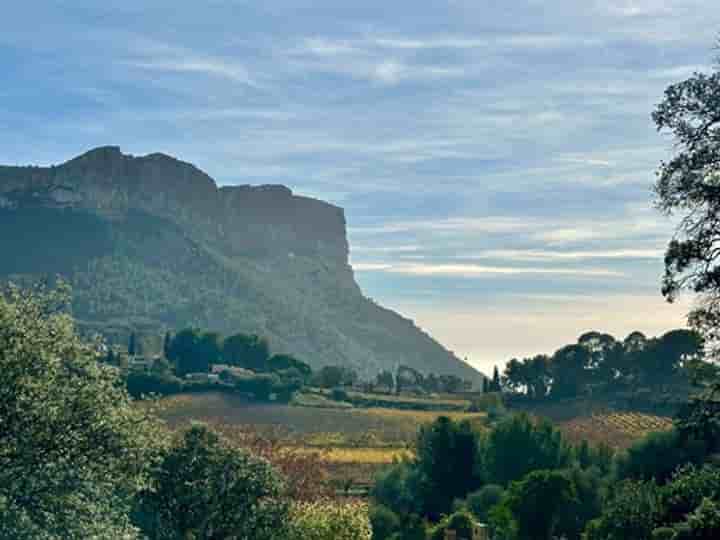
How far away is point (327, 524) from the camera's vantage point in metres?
43.7

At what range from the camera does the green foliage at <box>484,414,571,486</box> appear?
230 ft

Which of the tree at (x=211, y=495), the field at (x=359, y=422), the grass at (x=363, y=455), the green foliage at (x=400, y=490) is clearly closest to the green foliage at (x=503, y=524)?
the tree at (x=211, y=495)

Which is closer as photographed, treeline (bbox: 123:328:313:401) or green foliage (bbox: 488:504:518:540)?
green foliage (bbox: 488:504:518:540)

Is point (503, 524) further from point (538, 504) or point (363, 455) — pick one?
point (363, 455)

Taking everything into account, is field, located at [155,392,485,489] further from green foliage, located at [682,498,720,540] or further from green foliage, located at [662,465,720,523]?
green foliage, located at [682,498,720,540]

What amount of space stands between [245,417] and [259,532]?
255 feet

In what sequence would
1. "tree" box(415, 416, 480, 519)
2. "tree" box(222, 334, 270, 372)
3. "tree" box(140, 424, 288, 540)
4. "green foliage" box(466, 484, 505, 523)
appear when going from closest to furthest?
"tree" box(140, 424, 288, 540) < "green foliage" box(466, 484, 505, 523) < "tree" box(415, 416, 480, 519) < "tree" box(222, 334, 270, 372)

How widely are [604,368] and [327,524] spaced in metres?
92.3

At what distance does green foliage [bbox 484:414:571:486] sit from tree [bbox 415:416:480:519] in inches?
60.9

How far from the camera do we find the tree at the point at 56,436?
85.5 feet

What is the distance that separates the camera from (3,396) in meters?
25.8

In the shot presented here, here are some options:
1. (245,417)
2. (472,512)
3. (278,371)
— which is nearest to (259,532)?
(472,512)

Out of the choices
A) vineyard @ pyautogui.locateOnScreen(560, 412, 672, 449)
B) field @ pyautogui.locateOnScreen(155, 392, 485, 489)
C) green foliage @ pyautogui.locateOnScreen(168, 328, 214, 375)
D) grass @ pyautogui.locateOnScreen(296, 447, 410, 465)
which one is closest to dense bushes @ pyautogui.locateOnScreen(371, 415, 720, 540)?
grass @ pyautogui.locateOnScreen(296, 447, 410, 465)

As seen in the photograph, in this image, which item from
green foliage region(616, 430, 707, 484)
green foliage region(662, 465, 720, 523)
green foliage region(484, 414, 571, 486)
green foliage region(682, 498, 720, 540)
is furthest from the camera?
green foliage region(484, 414, 571, 486)
